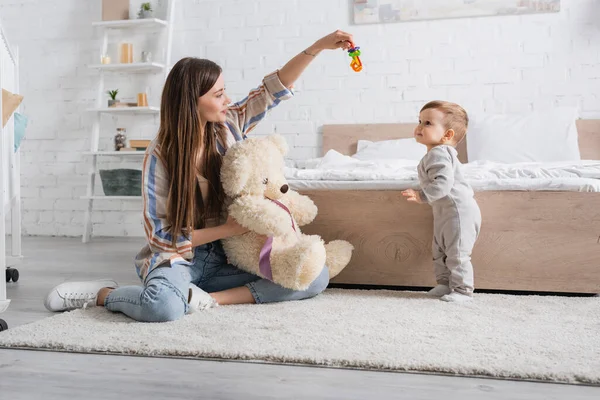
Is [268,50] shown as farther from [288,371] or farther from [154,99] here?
[288,371]

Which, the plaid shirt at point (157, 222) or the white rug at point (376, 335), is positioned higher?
the plaid shirt at point (157, 222)

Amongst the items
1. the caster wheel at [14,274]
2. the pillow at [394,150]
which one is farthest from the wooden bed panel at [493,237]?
the pillow at [394,150]

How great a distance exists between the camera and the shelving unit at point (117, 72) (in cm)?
427

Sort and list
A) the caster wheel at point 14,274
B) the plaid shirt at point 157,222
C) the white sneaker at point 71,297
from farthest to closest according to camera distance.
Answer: the caster wheel at point 14,274 → the white sneaker at point 71,297 → the plaid shirt at point 157,222

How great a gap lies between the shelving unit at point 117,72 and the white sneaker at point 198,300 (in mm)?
2287

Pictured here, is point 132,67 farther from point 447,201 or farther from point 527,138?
point 447,201

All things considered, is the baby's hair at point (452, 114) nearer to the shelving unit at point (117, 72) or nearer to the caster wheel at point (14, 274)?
the caster wheel at point (14, 274)

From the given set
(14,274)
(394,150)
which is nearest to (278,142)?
(14,274)

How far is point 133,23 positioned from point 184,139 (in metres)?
2.62

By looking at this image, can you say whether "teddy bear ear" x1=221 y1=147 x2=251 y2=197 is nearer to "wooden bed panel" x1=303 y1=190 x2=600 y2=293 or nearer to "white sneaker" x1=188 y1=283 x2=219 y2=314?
"white sneaker" x1=188 y1=283 x2=219 y2=314

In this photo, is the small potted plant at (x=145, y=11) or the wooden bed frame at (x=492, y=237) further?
the small potted plant at (x=145, y=11)

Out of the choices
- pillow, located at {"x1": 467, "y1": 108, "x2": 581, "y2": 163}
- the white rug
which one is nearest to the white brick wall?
pillow, located at {"x1": 467, "y1": 108, "x2": 581, "y2": 163}

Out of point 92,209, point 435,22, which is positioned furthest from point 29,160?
point 435,22

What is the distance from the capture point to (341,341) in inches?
64.7
